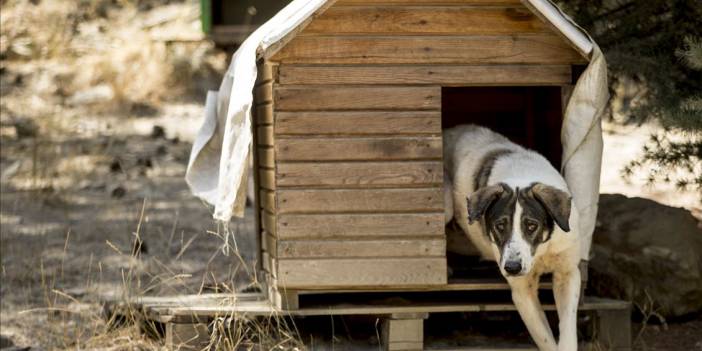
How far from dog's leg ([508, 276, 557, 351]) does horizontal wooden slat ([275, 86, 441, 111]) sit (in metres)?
1.06

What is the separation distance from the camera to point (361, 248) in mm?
5816

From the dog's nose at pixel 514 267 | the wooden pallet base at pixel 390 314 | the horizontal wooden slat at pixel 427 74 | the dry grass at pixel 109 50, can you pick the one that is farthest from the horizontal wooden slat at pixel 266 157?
the dry grass at pixel 109 50

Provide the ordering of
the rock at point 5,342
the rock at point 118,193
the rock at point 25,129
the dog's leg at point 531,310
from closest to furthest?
the dog's leg at point 531,310 < the rock at point 5,342 < the rock at point 118,193 < the rock at point 25,129

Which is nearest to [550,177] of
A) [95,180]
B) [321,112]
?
[321,112]

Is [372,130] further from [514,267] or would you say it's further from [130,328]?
[130,328]

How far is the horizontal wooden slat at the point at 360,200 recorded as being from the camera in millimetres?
5777

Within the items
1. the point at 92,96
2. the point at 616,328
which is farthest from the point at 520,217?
the point at 92,96

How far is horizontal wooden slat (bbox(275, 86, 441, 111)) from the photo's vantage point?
227 inches

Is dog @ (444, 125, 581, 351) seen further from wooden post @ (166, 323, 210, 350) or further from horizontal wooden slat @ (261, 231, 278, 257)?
wooden post @ (166, 323, 210, 350)

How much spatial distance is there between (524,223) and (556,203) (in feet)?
0.62

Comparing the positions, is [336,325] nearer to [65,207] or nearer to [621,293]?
[621,293]

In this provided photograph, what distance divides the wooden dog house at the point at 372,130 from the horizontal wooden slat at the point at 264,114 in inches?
3.8

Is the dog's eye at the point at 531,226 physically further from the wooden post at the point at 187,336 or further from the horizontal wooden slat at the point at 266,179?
the wooden post at the point at 187,336

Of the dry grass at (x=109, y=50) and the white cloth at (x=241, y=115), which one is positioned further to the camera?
the dry grass at (x=109, y=50)
